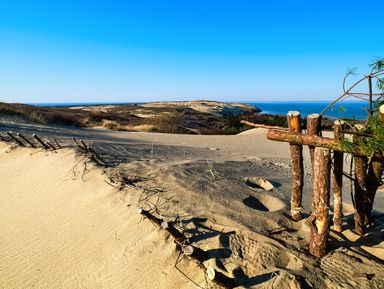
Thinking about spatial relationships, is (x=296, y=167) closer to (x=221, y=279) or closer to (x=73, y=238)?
(x=221, y=279)

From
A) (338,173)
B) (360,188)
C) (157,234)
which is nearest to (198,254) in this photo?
(157,234)

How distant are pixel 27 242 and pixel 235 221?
10.6 feet

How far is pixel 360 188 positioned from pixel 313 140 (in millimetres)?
886

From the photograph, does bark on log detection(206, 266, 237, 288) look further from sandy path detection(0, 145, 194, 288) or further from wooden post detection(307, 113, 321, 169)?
wooden post detection(307, 113, 321, 169)

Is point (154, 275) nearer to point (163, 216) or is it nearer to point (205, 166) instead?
point (163, 216)

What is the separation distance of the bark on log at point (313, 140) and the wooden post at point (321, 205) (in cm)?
7

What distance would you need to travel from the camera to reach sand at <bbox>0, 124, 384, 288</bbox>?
10.2ft

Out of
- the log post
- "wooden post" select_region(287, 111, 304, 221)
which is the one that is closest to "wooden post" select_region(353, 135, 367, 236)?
the log post

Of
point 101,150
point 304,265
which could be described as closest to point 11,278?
point 304,265

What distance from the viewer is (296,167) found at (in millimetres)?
3979

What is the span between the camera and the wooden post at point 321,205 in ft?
10.8

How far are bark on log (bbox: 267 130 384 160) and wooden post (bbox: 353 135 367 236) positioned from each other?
4.9 inches

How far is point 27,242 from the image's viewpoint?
179 inches

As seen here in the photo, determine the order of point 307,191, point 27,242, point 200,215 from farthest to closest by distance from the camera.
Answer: point 307,191
point 27,242
point 200,215
